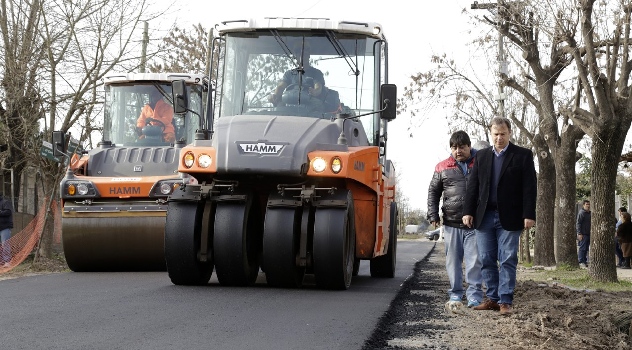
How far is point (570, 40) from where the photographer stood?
56.9 ft

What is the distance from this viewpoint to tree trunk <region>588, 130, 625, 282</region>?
16859 mm

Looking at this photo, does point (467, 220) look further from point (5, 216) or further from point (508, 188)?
point (5, 216)

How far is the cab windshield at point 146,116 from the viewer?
15.8 meters

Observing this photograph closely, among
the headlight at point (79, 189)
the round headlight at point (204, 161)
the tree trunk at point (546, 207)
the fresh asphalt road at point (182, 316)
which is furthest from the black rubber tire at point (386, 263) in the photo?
the tree trunk at point (546, 207)

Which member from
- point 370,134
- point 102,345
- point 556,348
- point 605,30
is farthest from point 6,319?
point 605,30

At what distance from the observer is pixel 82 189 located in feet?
46.5

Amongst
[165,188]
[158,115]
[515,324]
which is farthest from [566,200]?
[515,324]

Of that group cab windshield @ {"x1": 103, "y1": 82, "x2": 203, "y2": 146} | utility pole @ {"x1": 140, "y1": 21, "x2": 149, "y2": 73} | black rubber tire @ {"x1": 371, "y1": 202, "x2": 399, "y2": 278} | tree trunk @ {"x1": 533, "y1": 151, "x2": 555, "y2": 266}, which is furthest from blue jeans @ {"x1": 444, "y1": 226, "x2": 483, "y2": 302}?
tree trunk @ {"x1": 533, "y1": 151, "x2": 555, "y2": 266}

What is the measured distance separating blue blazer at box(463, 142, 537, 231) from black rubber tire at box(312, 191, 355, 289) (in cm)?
142

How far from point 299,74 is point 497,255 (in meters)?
3.49

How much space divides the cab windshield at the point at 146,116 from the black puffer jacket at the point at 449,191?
6428 mm

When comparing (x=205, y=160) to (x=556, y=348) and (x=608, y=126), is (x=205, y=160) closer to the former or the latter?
(x=556, y=348)

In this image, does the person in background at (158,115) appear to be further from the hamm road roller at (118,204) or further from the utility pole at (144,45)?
the utility pole at (144,45)

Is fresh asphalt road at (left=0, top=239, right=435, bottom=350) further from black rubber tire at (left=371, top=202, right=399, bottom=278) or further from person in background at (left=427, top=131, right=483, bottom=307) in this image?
black rubber tire at (left=371, top=202, right=399, bottom=278)
